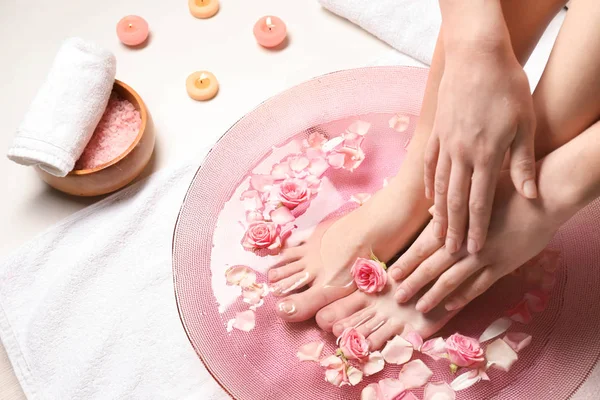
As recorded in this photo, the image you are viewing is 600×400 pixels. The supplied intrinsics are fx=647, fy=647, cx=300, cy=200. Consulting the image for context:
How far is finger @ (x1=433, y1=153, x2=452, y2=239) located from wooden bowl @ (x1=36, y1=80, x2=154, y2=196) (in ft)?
1.70

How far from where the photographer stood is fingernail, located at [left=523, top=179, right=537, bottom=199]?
0.73 metres

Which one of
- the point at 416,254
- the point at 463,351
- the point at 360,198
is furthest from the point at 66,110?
the point at 463,351

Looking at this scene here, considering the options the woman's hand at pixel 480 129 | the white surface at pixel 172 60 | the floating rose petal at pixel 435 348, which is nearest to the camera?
the woman's hand at pixel 480 129

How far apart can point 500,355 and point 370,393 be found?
184 mm

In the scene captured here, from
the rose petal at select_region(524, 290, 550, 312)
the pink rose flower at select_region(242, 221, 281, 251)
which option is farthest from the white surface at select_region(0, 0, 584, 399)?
the rose petal at select_region(524, 290, 550, 312)

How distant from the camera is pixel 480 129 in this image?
70 centimetres

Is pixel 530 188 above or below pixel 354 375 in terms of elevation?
above

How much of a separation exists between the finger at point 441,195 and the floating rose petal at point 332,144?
11.3 inches

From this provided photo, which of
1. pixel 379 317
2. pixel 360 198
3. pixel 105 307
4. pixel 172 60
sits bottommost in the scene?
pixel 105 307

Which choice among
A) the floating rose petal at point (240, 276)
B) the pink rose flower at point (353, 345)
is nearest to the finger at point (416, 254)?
the pink rose flower at point (353, 345)

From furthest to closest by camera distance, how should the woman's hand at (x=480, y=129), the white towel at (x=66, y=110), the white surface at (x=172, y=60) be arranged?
the white surface at (x=172, y=60) → the white towel at (x=66, y=110) → the woman's hand at (x=480, y=129)

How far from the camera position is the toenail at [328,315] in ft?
3.06

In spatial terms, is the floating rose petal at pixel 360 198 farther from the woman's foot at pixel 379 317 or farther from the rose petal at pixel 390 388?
the rose petal at pixel 390 388

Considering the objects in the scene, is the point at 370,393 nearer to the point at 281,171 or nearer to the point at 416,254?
the point at 416,254
